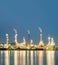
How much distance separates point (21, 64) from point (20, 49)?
80868 mm

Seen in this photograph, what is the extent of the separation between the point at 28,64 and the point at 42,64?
192 centimetres

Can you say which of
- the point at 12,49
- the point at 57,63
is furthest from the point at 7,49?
the point at 57,63

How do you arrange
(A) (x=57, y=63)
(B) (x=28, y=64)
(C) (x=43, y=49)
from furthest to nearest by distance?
(C) (x=43, y=49), (A) (x=57, y=63), (B) (x=28, y=64)

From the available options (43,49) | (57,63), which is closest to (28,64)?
(57,63)

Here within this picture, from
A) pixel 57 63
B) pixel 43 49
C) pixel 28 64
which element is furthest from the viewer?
pixel 43 49

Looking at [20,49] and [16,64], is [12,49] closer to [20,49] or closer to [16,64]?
[20,49]

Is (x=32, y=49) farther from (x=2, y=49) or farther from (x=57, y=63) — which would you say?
(x=57, y=63)

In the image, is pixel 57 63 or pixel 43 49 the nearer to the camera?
pixel 57 63

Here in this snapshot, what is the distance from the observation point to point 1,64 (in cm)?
5562

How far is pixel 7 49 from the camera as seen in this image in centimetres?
13438

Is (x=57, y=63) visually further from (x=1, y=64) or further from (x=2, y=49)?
(x=2, y=49)

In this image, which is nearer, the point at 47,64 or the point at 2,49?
the point at 47,64

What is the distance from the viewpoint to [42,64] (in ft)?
181

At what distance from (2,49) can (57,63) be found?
80.4 metres
